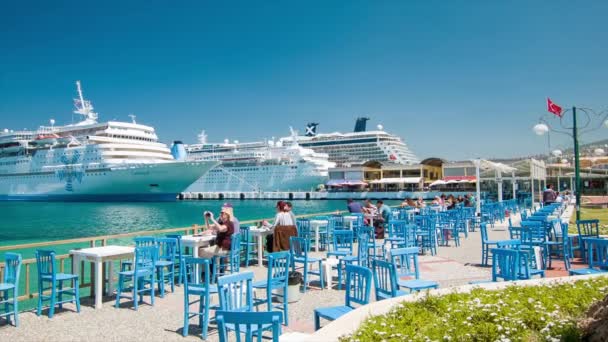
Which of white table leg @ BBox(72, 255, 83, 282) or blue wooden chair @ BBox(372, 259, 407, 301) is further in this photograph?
white table leg @ BBox(72, 255, 83, 282)

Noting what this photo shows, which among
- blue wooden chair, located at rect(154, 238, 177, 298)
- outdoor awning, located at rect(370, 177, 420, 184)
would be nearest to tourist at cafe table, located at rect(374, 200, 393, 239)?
blue wooden chair, located at rect(154, 238, 177, 298)

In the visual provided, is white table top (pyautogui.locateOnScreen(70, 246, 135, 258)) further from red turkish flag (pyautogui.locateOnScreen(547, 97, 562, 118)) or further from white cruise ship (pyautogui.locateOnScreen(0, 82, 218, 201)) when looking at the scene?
white cruise ship (pyautogui.locateOnScreen(0, 82, 218, 201))

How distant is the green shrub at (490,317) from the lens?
3592 mm

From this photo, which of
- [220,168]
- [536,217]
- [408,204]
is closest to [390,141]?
[220,168]

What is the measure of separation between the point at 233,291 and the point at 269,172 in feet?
247

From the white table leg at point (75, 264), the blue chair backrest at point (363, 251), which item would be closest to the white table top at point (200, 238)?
the white table leg at point (75, 264)

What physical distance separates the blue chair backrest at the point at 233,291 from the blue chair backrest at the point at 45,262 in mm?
2902

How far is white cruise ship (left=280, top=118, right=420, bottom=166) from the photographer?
95125mm

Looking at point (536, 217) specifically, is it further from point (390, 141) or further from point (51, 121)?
point (390, 141)

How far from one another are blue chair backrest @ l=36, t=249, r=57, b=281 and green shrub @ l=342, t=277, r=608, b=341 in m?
Answer: 4.31

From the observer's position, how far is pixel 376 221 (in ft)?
43.2

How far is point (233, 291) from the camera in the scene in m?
4.50

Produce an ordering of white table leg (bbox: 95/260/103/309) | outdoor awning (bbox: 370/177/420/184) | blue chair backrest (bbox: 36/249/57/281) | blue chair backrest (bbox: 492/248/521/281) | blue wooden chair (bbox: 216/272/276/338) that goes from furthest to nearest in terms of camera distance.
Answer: outdoor awning (bbox: 370/177/420/184) < white table leg (bbox: 95/260/103/309) < blue chair backrest (bbox: 36/249/57/281) < blue chair backrest (bbox: 492/248/521/281) < blue wooden chair (bbox: 216/272/276/338)

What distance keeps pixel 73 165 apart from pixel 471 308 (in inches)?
2707
